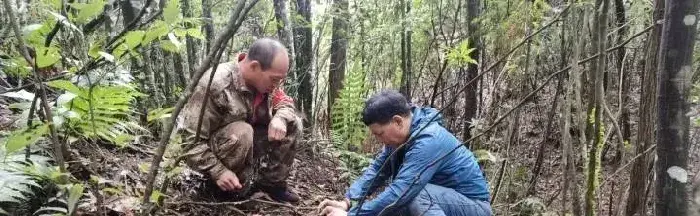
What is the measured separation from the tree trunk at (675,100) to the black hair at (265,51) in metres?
2.39

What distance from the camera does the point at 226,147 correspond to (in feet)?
11.7

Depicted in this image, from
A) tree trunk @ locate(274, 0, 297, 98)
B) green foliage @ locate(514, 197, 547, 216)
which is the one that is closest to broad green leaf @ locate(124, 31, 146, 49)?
green foliage @ locate(514, 197, 547, 216)

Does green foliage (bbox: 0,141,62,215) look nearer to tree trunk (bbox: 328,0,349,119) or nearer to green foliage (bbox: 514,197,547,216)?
green foliage (bbox: 514,197,547,216)

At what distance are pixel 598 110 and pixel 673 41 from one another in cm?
115

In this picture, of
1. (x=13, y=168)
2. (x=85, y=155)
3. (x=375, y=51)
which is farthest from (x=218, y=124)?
(x=375, y=51)

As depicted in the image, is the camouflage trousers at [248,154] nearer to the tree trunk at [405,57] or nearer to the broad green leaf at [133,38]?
the broad green leaf at [133,38]

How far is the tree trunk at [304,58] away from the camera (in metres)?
5.89

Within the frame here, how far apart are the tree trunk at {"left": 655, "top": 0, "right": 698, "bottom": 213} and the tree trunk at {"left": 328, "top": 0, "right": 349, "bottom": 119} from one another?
473 cm

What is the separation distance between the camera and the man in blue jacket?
10.1 feet

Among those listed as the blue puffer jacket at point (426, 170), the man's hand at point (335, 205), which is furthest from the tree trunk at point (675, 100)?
the man's hand at point (335, 205)

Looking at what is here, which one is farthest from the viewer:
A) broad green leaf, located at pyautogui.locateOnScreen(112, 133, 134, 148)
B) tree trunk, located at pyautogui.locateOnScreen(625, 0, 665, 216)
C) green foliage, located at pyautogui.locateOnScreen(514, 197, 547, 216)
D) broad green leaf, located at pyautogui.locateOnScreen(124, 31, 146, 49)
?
green foliage, located at pyautogui.locateOnScreen(514, 197, 547, 216)

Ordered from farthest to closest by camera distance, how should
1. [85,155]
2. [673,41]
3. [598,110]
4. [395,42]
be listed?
[395,42] → [85,155] → [598,110] → [673,41]

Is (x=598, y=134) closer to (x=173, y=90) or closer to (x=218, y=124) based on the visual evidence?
(x=218, y=124)

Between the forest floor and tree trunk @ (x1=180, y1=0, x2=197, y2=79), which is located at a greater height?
tree trunk @ (x1=180, y1=0, x2=197, y2=79)
